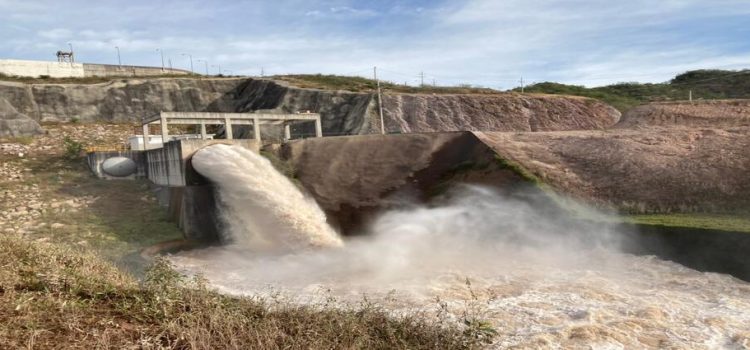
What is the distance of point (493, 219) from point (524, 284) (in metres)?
5.53

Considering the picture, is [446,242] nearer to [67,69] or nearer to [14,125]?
[14,125]

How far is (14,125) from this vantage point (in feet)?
106

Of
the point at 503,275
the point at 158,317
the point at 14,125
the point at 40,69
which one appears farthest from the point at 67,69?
the point at 158,317

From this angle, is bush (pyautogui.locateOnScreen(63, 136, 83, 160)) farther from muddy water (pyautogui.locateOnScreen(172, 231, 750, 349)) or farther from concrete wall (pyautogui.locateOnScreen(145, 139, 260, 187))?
muddy water (pyautogui.locateOnScreen(172, 231, 750, 349))

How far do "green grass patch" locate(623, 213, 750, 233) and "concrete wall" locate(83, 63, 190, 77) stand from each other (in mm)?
52776

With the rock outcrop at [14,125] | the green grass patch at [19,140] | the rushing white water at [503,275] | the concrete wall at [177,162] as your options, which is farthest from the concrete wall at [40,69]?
the rushing white water at [503,275]

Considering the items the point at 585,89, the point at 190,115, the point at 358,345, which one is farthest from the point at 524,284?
the point at 585,89

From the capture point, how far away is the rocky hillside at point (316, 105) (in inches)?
1558

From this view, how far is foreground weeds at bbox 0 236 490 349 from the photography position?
6.19 m

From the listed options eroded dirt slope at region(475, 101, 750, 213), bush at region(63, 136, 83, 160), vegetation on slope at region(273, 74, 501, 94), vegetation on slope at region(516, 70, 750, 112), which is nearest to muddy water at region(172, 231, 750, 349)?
eroded dirt slope at region(475, 101, 750, 213)

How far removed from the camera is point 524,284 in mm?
13258

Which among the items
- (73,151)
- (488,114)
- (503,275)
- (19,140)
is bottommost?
→ (503,275)

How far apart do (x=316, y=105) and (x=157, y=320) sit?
38.3 m

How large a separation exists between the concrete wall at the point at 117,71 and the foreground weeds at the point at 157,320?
52728mm
